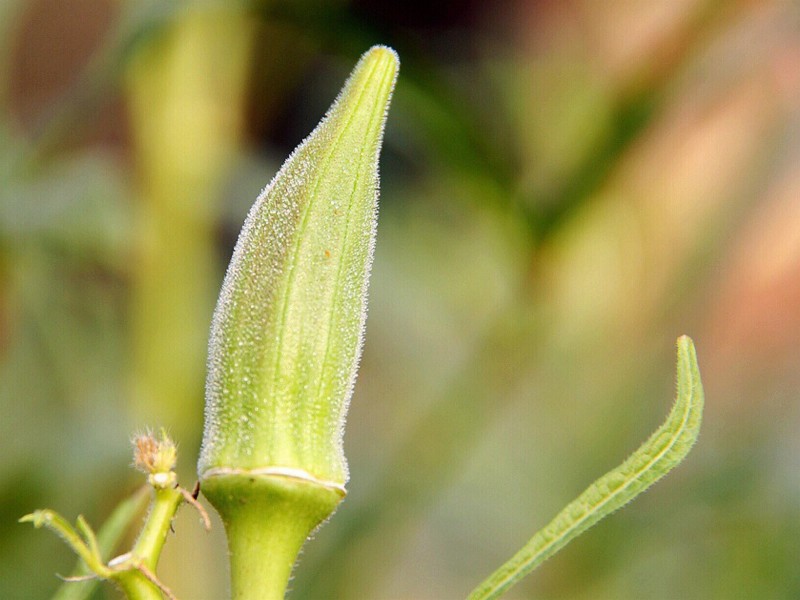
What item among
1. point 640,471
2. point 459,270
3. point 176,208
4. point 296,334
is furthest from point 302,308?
point 459,270

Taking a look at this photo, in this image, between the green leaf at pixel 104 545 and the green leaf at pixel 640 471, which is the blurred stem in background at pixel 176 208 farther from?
the green leaf at pixel 640 471

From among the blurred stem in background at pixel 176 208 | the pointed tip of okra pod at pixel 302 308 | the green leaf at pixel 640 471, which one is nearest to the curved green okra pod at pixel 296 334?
the pointed tip of okra pod at pixel 302 308

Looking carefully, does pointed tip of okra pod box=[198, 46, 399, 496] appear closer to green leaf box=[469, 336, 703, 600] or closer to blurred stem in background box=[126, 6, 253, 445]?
green leaf box=[469, 336, 703, 600]

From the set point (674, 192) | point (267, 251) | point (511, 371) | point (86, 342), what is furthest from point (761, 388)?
point (267, 251)

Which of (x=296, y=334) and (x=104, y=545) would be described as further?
(x=104, y=545)

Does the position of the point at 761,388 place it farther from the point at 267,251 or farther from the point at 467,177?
the point at 267,251

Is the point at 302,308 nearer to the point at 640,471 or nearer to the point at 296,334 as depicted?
the point at 296,334
